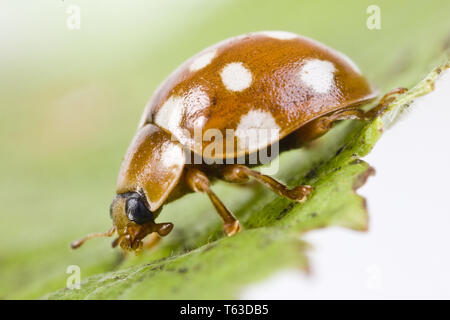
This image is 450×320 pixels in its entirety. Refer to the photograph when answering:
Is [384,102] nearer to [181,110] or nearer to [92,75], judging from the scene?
[181,110]

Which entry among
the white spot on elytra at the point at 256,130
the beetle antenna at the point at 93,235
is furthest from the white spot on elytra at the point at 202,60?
the beetle antenna at the point at 93,235

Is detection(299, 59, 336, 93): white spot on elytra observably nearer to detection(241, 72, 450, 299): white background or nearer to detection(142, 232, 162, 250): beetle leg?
detection(241, 72, 450, 299): white background

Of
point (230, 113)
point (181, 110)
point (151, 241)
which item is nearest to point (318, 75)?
point (230, 113)

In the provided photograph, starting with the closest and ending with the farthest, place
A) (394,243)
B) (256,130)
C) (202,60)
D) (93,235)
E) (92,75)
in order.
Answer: (394,243), (256,130), (202,60), (93,235), (92,75)

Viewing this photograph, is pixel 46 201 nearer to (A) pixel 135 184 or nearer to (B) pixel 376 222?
(A) pixel 135 184

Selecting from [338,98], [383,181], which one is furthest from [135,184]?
[383,181]

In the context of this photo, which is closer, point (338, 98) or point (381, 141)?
point (381, 141)

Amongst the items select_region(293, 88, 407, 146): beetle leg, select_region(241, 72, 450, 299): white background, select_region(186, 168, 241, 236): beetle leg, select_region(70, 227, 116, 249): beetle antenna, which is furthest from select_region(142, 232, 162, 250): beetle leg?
select_region(241, 72, 450, 299): white background
